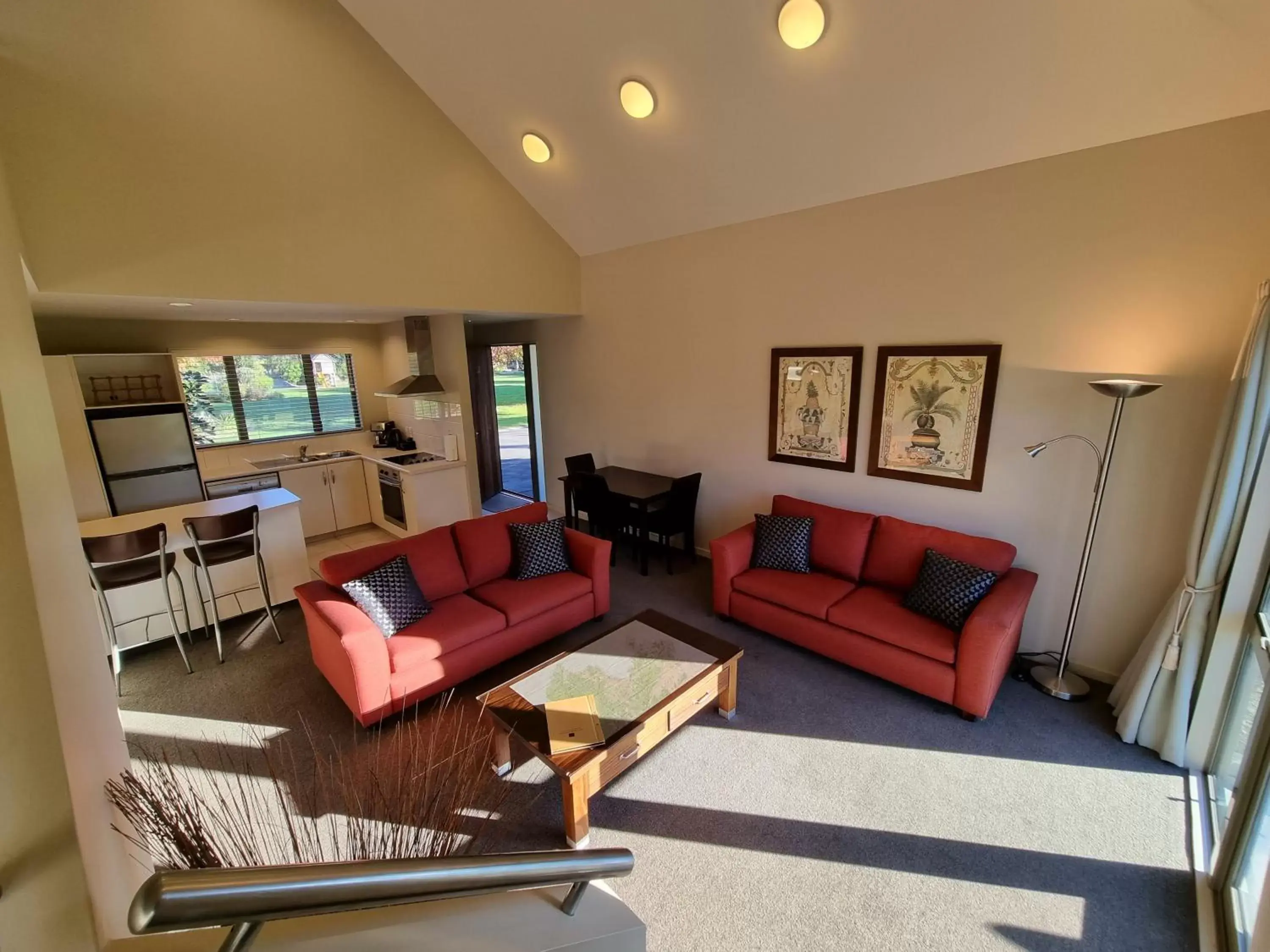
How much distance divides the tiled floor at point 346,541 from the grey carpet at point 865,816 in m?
2.11

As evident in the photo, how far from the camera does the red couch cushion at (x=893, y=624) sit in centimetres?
301

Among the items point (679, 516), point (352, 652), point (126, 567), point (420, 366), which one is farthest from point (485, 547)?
point (420, 366)

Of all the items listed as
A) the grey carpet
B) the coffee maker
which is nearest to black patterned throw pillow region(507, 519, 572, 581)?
the grey carpet

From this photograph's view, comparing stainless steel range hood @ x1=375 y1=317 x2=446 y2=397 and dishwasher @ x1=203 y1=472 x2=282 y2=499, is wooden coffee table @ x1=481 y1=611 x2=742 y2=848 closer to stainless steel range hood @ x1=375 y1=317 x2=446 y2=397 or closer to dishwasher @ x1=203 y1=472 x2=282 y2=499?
stainless steel range hood @ x1=375 y1=317 x2=446 y2=397

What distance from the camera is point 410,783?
3.53ft

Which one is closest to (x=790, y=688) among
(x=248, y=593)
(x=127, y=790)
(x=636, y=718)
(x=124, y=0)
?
(x=636, y=718)

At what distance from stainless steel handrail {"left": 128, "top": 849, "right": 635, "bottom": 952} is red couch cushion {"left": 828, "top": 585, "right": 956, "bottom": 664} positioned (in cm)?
269

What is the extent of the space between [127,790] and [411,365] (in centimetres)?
533

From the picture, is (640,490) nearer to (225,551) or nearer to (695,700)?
(695,700)

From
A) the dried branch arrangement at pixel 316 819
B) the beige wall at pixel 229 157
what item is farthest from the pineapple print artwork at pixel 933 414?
the beige wall at pixel 229 157

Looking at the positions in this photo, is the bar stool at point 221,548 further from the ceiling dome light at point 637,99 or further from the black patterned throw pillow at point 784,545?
the ceiling dome light at point 637,99

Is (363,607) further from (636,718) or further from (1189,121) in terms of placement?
(1189,121)

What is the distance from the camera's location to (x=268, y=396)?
598 cm

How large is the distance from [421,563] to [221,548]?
1.53m
